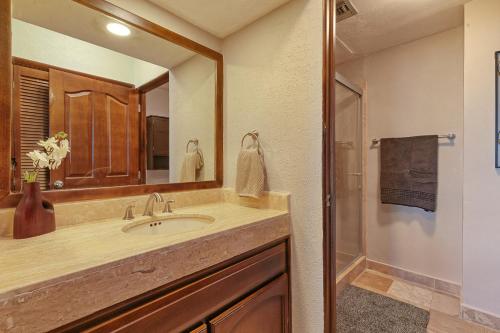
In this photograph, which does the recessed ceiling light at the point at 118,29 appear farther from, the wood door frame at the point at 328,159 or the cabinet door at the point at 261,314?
the cabinet door at the point at 261,314

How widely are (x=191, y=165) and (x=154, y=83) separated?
529mm

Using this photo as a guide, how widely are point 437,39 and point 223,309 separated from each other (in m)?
2.52

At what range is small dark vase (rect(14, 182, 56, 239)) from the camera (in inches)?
32.3

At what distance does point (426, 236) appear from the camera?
200 centimetres

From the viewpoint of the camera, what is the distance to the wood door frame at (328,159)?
1.13 metres

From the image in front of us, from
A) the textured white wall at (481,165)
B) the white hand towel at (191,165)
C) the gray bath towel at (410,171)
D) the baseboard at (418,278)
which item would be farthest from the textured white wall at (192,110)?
the baseboard at (418,278)

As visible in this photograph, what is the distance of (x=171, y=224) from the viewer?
120cm

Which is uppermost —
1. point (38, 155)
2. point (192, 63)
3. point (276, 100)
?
point (192, 63)

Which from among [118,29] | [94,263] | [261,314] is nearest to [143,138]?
[118,29]

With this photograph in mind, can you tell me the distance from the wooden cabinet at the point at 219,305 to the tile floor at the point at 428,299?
118 cm

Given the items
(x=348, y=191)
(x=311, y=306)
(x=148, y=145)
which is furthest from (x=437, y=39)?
(x=148, y=145)

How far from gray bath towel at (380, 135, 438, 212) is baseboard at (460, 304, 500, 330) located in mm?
704

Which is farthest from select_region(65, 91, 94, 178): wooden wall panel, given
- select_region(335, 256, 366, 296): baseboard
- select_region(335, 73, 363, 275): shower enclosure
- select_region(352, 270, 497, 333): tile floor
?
select_region(352, 270, 497, 333): tile floor

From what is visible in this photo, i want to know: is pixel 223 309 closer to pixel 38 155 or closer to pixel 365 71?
pixel 38 155
